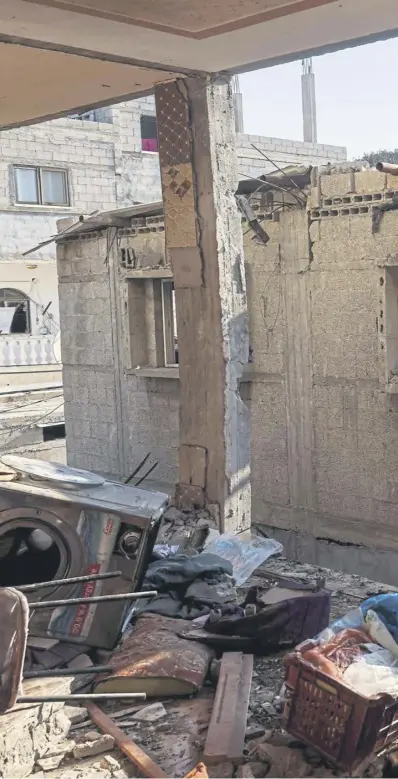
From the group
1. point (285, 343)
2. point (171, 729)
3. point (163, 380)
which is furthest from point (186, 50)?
point (163, 380)

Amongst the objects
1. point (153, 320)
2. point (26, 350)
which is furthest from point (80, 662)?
point (26, 350)

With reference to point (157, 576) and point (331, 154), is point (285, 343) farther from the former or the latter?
point (331, 154)

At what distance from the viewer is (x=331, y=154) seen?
2409 cm

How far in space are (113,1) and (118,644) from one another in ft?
12.2

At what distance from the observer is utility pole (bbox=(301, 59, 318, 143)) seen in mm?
28234

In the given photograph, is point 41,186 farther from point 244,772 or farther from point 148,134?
point 244,772

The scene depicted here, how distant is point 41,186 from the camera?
21.4 m

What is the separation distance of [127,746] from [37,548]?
1.60 metres

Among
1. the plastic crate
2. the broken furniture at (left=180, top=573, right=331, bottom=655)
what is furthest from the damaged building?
the plastic crate

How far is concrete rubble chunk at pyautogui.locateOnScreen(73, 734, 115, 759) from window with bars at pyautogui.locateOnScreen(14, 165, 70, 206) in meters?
18.8

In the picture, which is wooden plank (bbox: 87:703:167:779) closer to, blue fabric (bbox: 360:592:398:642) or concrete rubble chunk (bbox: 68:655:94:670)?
concrete rubble chunk (bbox: 68:655:94:670)

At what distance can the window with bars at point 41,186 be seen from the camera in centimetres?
2098

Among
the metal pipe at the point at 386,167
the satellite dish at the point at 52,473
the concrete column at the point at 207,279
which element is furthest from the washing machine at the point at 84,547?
the metal pipe at the point at 386,167

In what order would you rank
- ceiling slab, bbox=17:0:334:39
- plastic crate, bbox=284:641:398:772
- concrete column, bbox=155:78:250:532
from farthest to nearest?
concrete column, bbox=155:78:250:532, ceiling slab, bbox=17:0:334:39, plastic crate, bbox=284:641:398:772
